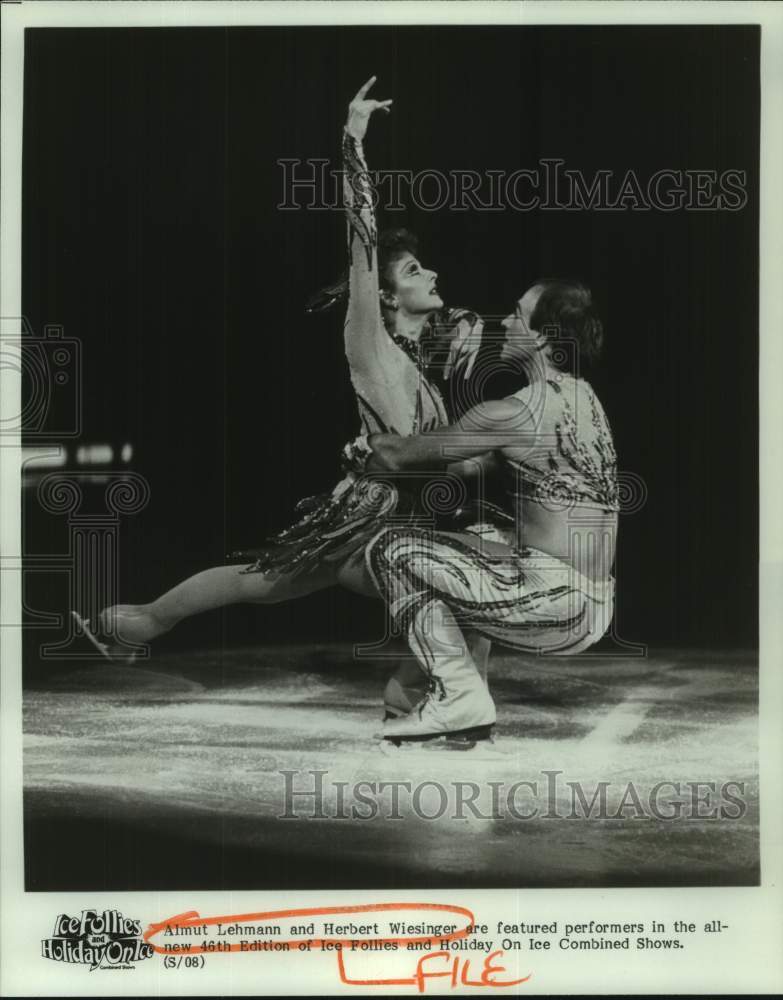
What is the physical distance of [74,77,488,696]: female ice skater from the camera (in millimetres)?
3498

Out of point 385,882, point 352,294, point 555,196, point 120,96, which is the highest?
point 120,96

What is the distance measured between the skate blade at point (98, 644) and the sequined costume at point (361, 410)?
0.52 metres

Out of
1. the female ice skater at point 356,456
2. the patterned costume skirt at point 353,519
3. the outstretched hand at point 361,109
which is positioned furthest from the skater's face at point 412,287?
the patterned costume skirt at point 353,519

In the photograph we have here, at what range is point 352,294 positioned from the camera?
11.5 feet

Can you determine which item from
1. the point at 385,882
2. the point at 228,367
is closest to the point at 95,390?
the point at 228,367

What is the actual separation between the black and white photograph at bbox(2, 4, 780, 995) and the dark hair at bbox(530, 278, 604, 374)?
0.01 metres

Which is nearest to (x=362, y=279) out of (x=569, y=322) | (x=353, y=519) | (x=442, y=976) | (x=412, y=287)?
(x=412, y=287)

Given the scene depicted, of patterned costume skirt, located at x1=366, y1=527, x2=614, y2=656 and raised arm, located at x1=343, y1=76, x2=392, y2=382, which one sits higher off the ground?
raised arm, located at x1=343, y1=76, x2=392, y2=382

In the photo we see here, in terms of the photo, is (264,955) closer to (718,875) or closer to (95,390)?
(718,875)

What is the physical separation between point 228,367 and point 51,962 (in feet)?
7.03

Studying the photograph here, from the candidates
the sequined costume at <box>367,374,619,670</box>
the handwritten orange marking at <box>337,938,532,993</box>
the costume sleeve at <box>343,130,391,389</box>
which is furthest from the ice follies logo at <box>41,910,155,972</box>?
the costume sleeve at <box>343,130,391,389</box>

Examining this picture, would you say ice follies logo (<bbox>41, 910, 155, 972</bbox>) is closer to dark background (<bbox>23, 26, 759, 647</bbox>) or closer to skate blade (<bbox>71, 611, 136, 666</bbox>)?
skate blade (<bbox>71, 611, 136, 666</bbox>)

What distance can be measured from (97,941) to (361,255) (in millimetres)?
2543

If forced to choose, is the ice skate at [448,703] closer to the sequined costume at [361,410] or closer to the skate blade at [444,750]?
the skate blade at [444,750]
